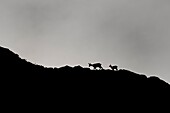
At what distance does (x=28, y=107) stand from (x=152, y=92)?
16338mm

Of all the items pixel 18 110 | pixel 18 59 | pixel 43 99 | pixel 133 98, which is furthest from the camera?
pixel 133 98

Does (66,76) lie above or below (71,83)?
above

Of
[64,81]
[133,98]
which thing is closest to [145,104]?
[133,98]

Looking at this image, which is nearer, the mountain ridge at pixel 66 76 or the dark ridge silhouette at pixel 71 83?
the dark ridge silhouette at pixel 71 83

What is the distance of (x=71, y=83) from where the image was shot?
3712cm

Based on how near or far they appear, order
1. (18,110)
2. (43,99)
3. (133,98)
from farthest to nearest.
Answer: (133,98) → (43,99) → (18,110)

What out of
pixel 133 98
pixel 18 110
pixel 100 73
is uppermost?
pixel 100 73

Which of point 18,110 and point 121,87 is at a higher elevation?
point 121,87

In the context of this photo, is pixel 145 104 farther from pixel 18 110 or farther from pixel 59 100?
pixel 18 110

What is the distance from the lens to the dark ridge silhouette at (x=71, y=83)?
3384 cm

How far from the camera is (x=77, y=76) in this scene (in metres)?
38.1

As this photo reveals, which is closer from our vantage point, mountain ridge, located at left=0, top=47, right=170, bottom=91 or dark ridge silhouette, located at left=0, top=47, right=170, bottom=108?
dark ridge silhouette, located at left=0, top=47, right=170, bottom=108

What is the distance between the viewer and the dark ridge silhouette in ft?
111

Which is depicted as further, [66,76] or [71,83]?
[66,76]
